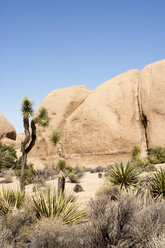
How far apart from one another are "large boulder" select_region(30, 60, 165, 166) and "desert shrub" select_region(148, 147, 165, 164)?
958 millimetres

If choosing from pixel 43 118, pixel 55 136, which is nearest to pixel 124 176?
pixel 55 136

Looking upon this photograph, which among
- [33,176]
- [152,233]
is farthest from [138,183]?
[33,176]

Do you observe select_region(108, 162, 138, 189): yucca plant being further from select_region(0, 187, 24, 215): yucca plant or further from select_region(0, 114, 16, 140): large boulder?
select_region(0, 114, 16, 140): large boulder

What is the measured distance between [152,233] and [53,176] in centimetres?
1445

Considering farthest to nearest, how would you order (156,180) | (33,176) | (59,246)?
1. (33,176)
2. (156,180)
3. (59,246)

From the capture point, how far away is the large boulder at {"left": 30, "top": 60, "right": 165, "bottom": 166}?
76.0 ft

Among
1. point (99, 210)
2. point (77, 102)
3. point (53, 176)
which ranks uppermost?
point (77, 102)

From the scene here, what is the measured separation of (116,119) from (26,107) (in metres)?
14.8

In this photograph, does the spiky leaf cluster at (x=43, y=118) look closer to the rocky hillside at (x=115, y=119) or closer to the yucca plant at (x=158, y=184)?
the yucca plant at (x=158, y=184)

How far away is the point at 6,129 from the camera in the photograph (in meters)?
35.3

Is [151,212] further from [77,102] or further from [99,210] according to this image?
[77,102]

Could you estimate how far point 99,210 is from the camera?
4.04 metres

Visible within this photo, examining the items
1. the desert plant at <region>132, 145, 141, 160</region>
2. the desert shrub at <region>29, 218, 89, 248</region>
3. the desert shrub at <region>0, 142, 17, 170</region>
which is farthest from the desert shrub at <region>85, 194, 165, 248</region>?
the desert shrub at <region>0, 142, 17, 170</region>

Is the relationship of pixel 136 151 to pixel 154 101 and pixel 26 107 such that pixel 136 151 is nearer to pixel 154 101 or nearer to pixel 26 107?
pixel 154 101
